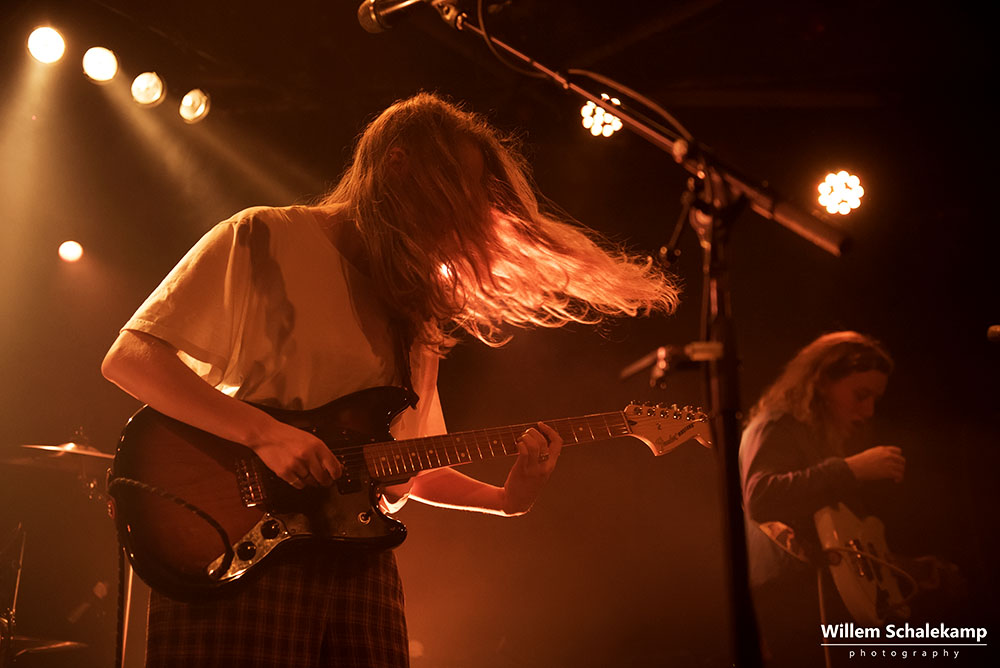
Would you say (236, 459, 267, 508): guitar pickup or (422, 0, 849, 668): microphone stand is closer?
(422, 0, 849, 668): microphone stand

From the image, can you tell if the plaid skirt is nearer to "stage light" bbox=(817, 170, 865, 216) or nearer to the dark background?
the dark background

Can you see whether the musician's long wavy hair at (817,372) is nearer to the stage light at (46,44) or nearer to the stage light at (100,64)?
the stage light at (100,64)

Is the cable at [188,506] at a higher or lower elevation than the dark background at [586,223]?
lower

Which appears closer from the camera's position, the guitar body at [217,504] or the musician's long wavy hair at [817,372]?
the guitar body at [217,504]

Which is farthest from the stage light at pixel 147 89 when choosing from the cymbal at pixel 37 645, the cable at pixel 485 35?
the cable at pixel 485 35

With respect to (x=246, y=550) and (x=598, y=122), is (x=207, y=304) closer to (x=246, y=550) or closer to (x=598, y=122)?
(x=246, y=550)

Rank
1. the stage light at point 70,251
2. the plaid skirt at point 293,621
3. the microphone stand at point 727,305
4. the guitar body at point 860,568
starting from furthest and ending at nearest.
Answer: the stage light at point 70,251 → the guitar body at point 860,568 → the plaid skirt at point 293,621 → the microphone stand at point 727,305

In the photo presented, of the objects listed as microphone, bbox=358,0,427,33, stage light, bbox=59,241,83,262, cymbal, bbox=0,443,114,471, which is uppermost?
stage light, bbox=59,241,83,262

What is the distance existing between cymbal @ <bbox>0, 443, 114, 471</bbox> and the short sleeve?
2448 millimetres

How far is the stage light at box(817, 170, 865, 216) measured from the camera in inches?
229

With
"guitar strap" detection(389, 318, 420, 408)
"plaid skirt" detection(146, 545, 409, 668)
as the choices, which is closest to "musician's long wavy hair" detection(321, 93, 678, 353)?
"guitar strap" detection(389, 318, 420, 408)

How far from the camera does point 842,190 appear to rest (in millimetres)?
5824

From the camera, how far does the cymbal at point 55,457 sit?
13.8ft

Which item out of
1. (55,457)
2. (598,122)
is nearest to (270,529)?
(55,457)
